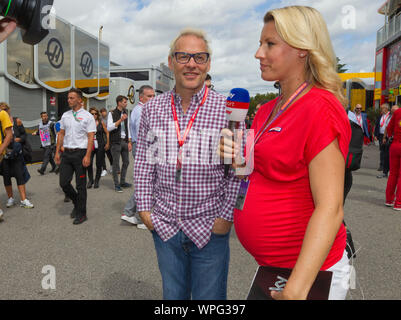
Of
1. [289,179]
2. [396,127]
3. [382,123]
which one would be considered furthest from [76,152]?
[382,123]

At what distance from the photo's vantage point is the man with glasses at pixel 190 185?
77.9 inches

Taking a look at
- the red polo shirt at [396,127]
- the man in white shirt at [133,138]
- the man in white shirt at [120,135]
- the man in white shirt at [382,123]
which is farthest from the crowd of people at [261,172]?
the man in white shirt at [382,123]

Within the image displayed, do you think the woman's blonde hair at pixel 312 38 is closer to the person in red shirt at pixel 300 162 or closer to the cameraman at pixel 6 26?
the person in red shirt at pixel 300 162

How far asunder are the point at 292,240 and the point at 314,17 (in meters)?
0.86

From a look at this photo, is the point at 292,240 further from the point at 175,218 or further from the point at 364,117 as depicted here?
the point at 364,117

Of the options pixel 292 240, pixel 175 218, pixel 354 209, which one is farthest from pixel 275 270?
pixel 354 209

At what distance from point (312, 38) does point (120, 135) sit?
7.65 meters

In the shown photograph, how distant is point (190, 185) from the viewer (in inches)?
77.7

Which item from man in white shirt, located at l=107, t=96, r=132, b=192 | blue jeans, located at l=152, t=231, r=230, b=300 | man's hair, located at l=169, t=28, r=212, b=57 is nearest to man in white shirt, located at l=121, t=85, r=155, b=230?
man in white shirt, located at l=107, t=96, r=132, b=192

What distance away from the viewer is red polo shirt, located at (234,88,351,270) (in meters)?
1.25

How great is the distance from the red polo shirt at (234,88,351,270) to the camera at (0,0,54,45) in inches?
45.0

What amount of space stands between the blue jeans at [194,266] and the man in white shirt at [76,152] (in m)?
3.99

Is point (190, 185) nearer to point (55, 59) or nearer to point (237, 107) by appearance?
point (237, 107)

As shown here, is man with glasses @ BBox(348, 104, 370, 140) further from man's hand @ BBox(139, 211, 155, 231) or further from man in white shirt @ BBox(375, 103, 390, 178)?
man's hand @ BBox(139, 211, 155, 231)
